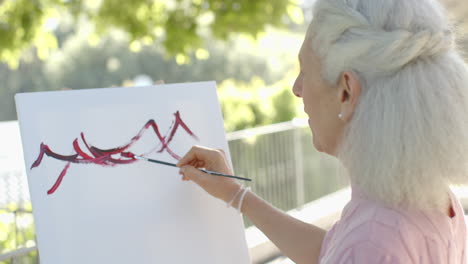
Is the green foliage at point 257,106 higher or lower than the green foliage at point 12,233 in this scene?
higher

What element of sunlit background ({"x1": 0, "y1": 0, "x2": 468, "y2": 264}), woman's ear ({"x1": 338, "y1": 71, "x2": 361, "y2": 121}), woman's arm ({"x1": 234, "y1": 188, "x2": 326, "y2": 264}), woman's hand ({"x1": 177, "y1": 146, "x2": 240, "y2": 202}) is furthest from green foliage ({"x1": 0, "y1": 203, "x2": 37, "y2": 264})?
woman's ear ({"x1": 338, "y1": 71, "x2": 361, "y2": 121})

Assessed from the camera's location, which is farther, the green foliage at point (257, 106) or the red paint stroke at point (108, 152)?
the green foliage at point (257, 106)

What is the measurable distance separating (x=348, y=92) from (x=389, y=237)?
0.91 ft

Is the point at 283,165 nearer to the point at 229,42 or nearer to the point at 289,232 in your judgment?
the point at 229,42

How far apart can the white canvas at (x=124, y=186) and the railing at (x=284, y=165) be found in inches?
90.7

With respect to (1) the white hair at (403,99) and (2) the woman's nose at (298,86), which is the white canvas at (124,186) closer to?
(2) the woman's nose at (298,86)

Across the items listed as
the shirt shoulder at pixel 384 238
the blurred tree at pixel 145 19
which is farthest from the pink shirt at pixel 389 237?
the blurred tree at pixel 145 19

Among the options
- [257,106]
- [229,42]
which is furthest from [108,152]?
[229,42]

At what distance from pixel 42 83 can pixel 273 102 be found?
2123cm

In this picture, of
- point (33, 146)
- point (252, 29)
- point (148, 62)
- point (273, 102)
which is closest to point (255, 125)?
point (273, 102)

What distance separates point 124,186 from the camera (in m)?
1.41

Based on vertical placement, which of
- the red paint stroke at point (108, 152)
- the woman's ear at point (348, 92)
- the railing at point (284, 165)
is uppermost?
the woman's ear at point (348, 92)

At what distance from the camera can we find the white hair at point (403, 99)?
35.4 inches

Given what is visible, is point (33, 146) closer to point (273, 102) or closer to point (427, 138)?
point (427, 138)
